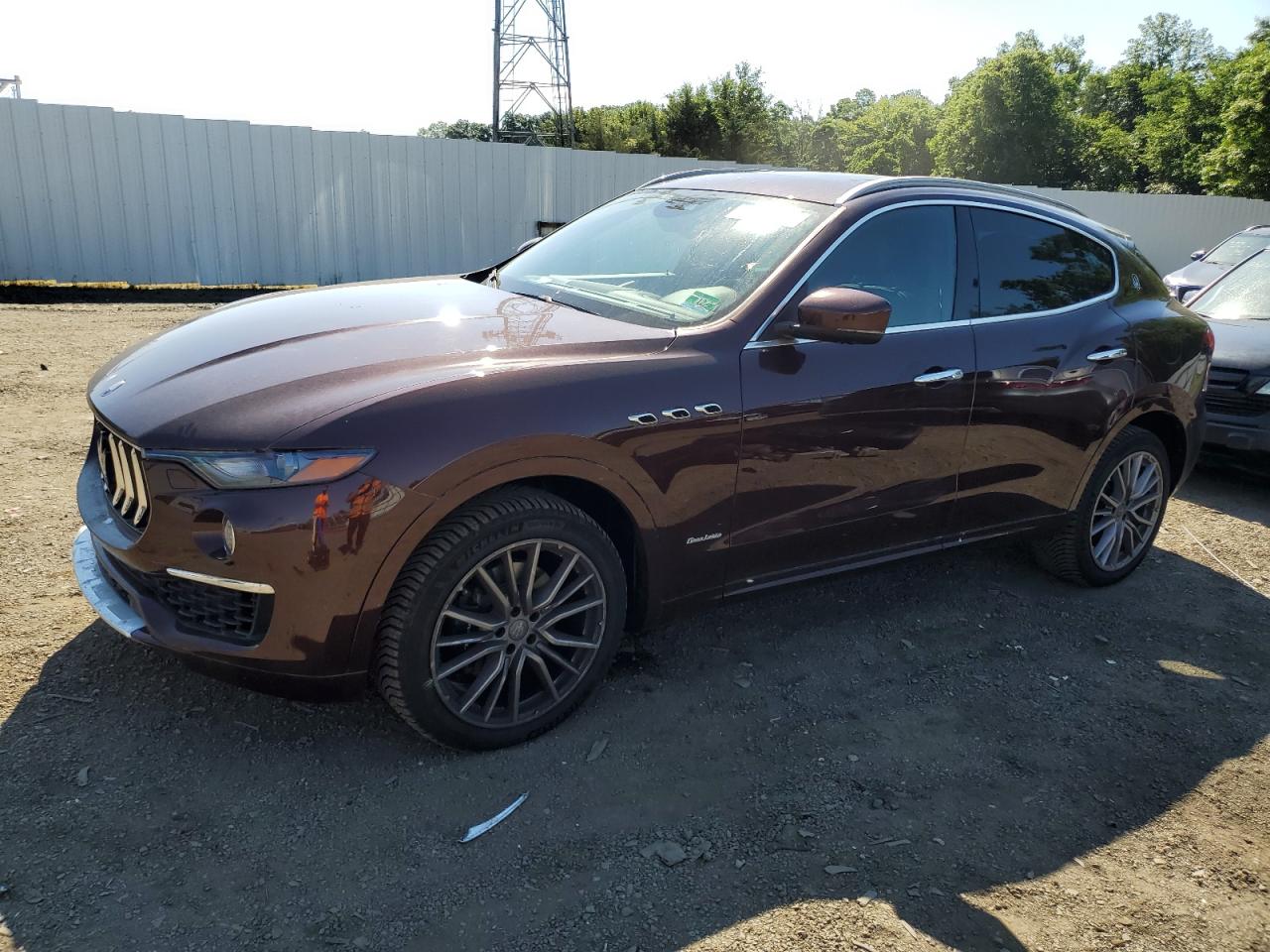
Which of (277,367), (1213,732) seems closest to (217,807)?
(277,367)

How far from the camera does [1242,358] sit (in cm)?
652

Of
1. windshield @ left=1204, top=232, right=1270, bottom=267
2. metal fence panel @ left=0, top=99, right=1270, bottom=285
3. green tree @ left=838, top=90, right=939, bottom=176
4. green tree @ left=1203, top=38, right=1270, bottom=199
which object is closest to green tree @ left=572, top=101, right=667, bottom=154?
green tree @ left=838, top=90, right=939, bottom=176

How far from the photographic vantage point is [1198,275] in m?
10.7

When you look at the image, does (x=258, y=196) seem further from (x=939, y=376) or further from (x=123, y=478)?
(x=939, y=376)

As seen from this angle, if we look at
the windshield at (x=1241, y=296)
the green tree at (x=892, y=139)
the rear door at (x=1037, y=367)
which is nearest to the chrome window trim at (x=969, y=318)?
the rear door at (x=1037, y=367)

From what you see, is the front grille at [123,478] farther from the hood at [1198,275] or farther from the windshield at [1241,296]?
the hood at [1198,275]

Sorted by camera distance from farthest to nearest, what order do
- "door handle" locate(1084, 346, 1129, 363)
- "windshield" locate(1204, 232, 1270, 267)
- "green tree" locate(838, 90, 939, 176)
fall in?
"green tree" locate(838, 90, 939, 176)
"windshield" locate(1204, 232, 1270, 267)
"door handle" locate(1084, 346, 1129, 363)

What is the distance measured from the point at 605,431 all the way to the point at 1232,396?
539cm

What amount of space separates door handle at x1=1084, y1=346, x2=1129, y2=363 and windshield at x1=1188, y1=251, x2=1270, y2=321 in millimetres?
3702

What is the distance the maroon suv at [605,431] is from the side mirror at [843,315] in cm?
1

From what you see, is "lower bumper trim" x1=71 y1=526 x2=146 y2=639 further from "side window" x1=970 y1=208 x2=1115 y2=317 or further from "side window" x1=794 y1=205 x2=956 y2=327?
"side window" x1=970 y1=208 x2=1115 y2=317

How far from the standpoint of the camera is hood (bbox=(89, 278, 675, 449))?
9.02ft

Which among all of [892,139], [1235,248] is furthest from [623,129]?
[1235,248]

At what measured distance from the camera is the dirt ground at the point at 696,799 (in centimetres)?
250
